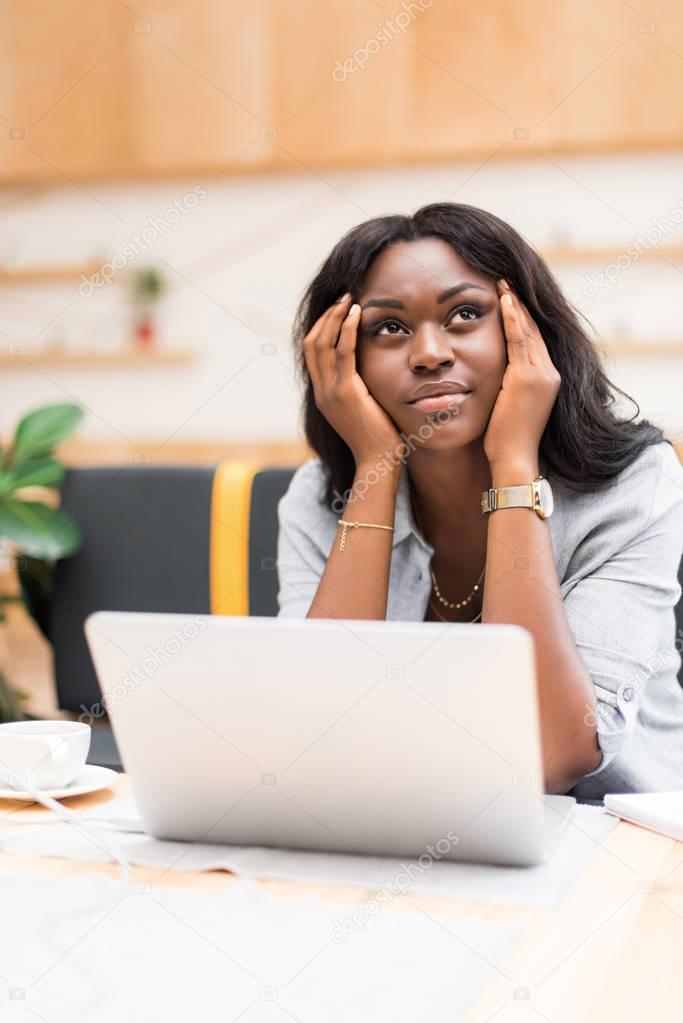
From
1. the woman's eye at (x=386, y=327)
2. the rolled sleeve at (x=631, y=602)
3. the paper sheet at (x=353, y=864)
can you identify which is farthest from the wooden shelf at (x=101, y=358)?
the paper sheet at (x=353, y=864)

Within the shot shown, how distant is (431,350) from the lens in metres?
1.46

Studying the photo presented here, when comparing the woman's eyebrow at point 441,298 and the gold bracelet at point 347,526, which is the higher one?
the woman's eyebrow at point 441,298

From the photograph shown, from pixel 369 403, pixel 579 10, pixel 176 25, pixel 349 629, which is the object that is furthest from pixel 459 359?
pixel 176 25

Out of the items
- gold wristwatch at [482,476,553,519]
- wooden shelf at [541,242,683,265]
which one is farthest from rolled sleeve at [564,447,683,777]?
wooden shelf at [541,242,683,265]

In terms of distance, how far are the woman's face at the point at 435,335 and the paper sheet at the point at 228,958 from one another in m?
0.79

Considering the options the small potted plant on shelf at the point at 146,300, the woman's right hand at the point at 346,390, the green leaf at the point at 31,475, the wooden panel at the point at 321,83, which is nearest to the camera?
the woman's right hand at the point at 346,390

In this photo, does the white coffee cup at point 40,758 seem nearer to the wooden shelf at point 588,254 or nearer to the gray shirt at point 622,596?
the gray shirt at point 622,596

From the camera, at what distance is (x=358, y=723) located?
855 mm

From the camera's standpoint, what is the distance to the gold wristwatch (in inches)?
55.4

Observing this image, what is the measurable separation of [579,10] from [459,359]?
3.70m

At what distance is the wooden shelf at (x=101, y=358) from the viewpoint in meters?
5.11

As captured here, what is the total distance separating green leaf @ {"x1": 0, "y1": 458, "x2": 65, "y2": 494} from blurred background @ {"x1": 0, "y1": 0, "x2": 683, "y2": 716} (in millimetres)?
2039

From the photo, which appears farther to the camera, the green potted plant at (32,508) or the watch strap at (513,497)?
the green potted plant at (32,508)

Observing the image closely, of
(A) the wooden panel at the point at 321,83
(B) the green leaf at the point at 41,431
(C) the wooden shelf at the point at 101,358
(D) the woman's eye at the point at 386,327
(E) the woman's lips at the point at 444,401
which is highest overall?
(A) the wooden panel at the point at 321,83
